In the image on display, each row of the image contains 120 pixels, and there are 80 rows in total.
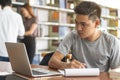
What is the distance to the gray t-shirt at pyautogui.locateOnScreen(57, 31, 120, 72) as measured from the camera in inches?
79.7

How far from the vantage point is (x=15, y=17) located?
3.27m

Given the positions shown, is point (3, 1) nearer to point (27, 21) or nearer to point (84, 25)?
point (27, 21)

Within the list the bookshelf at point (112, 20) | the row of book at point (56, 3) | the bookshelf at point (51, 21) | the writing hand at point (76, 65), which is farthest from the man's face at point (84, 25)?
the bookshelf at point (112, 20)

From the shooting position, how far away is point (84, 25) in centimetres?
200

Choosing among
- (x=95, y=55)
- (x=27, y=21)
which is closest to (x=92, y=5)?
(x=95, y=55)

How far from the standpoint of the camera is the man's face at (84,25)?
6.50 feet

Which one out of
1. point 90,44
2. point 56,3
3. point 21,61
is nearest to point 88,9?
point 90,44

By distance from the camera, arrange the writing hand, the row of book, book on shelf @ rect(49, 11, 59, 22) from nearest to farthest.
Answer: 1. the writing hand
2. the row of book
3. book on shelf @ rect(49, 11, 59, 22)

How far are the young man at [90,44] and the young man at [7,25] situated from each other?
1.34m

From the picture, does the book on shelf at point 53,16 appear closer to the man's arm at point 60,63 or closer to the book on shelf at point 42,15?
the book on shelf at point 42,15

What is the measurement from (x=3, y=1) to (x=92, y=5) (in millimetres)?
1701

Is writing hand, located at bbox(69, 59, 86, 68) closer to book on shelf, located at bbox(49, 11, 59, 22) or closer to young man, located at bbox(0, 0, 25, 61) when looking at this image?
young man, located at bbox(0, 0, 25, 61)

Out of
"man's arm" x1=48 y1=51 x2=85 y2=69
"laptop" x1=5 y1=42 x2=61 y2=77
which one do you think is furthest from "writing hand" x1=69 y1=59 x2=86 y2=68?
"laptop" x1=5 y1=42 x2=61 y2=77

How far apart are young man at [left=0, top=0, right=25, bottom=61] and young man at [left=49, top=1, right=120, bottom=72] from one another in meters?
1.34
